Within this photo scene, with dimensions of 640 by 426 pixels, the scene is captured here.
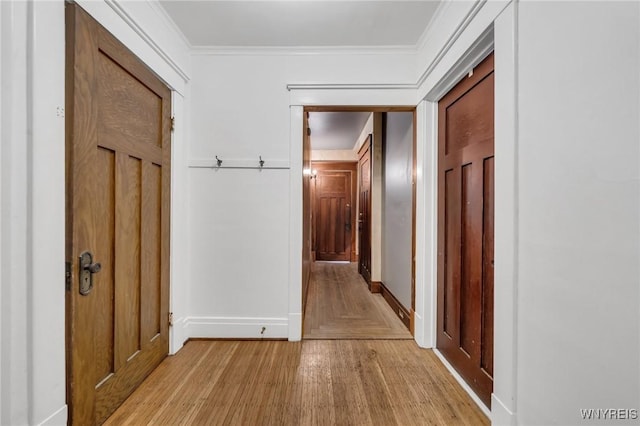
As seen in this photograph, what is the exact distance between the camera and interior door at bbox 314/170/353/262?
20.9 feet

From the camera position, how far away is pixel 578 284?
0.96m

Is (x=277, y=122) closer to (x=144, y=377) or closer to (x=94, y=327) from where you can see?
(x=94, y=327)

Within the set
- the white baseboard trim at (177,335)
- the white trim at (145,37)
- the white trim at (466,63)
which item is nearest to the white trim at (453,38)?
the white trim at (466,63)

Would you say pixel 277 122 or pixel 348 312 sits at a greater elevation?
pixel 277 122

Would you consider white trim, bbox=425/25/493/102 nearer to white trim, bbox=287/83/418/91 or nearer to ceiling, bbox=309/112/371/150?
white trim, bbox=287/83/418/91

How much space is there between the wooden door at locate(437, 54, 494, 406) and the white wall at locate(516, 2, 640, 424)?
319 millimetres

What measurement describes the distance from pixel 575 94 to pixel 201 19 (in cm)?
217

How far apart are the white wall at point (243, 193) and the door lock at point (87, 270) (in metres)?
1.02

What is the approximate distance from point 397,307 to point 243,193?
74.8 inches

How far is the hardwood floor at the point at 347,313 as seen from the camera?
8.23 ft

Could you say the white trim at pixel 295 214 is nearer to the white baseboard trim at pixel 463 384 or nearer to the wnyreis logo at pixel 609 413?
the white baseboard trim at pixel 463 384

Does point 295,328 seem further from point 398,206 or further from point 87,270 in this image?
point 398,206
